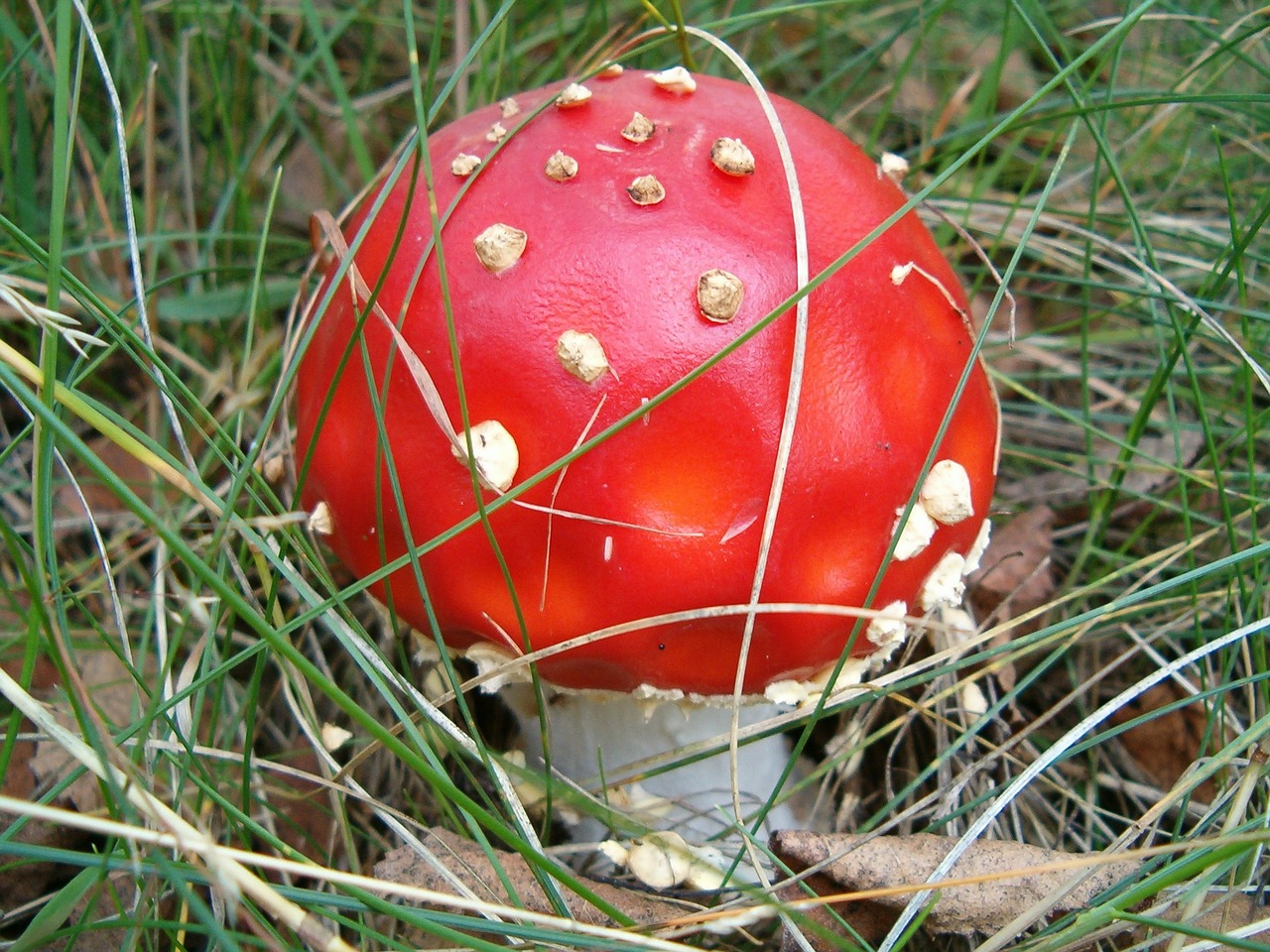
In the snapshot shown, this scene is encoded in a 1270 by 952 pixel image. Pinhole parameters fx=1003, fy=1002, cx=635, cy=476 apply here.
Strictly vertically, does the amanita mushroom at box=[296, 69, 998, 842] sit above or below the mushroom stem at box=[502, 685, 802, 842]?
above

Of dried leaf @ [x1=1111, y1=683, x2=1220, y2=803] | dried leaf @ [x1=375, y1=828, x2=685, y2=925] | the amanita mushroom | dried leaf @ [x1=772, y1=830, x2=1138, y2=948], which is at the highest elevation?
the amanita mushroom

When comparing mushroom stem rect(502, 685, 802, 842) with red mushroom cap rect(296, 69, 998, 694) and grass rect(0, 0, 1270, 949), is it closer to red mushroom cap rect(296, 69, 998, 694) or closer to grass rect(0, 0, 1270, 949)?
grass rect(0, 0, 1270, 949)

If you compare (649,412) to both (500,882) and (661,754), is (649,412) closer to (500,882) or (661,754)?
(661,754)

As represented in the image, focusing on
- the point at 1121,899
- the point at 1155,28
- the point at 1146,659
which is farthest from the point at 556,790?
the point at 1155,28

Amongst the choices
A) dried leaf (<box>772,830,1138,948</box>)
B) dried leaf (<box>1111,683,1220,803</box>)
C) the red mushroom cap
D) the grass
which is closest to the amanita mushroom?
the red mushroom cap

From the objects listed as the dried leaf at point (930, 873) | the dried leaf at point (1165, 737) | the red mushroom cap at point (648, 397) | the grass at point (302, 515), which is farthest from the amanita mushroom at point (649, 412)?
the dried leaf at point (1165, 737)

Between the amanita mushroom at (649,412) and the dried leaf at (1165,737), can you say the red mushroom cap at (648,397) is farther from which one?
the dried leaf at (1165,737)
